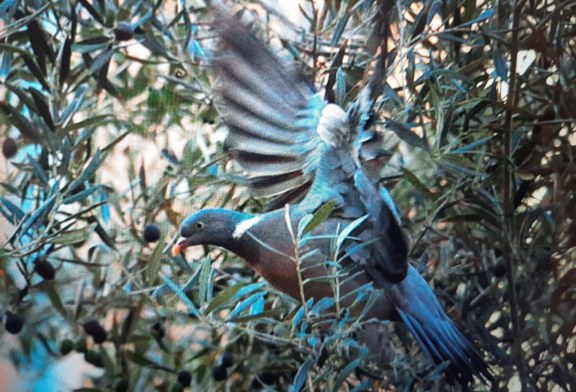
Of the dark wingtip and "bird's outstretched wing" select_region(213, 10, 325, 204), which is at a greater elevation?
"bird's outstretched wing" select_region(213, 10, 325, 204)

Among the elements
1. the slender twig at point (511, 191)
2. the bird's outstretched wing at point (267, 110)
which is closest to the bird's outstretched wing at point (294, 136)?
the bird's outstretched wing at point (267, 110)

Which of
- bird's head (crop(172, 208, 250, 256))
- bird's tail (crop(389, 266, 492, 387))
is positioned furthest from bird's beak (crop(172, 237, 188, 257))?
bird's tail (crop(389, 266, 492, 387))

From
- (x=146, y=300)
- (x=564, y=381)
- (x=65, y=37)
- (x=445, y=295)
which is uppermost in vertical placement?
(x=65, y=37)

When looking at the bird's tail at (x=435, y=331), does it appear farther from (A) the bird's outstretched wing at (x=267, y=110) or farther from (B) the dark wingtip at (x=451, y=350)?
(A) the bird's outstretched wing at (x=267, y=110)

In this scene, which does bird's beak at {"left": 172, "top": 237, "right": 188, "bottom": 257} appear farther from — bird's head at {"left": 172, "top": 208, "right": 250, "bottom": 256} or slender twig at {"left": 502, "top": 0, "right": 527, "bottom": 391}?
slender twig at {"left": 502, "top": 0, "right": 527, "bottom": 391}

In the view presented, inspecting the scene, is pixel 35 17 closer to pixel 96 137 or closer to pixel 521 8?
pixel 96 137

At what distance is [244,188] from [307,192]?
0.05 metres

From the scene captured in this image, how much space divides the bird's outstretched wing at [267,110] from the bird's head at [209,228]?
39mm

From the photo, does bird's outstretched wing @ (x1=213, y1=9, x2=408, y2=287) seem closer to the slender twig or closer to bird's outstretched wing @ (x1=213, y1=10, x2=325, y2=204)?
bird's outstretched wing @ (x1=213, y1=10, x2=325, y2=204)

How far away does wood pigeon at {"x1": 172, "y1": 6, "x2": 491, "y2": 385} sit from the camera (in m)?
0.56

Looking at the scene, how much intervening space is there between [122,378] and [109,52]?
269 mm

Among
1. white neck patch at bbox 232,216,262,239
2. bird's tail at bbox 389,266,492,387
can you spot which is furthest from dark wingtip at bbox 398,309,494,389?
white neck patch at bbox 232,216,262,239

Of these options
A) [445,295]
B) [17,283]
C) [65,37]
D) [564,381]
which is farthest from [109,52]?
[564,381]

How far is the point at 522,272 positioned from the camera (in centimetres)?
63
